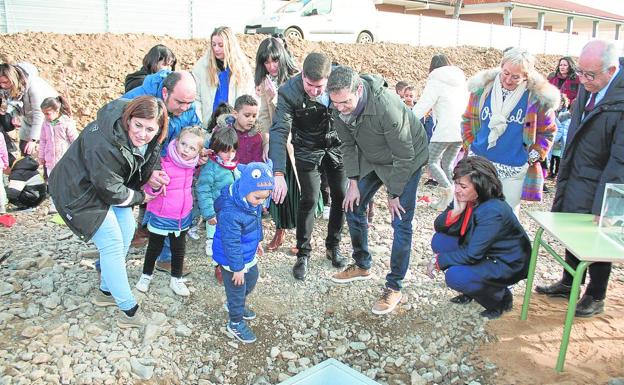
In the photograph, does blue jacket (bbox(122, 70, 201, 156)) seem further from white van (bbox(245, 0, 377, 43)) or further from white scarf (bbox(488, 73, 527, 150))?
white van (bbox(245, 0, 377, 43))

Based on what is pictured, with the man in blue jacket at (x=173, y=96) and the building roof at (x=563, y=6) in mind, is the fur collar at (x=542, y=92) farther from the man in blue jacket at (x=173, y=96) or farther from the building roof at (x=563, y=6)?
the building roof at (x=563, y=6)

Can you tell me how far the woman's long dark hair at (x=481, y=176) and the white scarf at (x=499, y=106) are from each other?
53 centimetres

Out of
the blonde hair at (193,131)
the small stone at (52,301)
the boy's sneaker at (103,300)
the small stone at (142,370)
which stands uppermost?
the blonde hair at (193,131)

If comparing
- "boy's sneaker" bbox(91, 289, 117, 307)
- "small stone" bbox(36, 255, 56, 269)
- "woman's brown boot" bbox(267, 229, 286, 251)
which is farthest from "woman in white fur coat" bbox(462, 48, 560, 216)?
"small stone" bbox(36, 255, 56, 269)

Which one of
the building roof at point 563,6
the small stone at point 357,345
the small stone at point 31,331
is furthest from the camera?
the building roof at point 563,6

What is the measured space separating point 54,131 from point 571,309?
5.52 metres

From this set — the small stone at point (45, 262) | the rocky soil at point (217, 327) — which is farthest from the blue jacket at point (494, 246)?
the small stone at point (45, 262)

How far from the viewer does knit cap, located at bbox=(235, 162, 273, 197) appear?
3.17 meters

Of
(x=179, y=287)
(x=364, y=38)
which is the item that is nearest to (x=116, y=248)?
(x=179, y=287)

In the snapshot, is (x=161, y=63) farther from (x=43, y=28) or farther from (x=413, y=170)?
(x=43, y=28)

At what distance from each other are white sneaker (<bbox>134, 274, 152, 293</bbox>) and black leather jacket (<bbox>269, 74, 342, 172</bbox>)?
1294 millimetres

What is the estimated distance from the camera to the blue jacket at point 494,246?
3570mm

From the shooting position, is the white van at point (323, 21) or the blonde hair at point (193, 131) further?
the white van at point (323, 21)

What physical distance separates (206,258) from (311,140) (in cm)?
146
